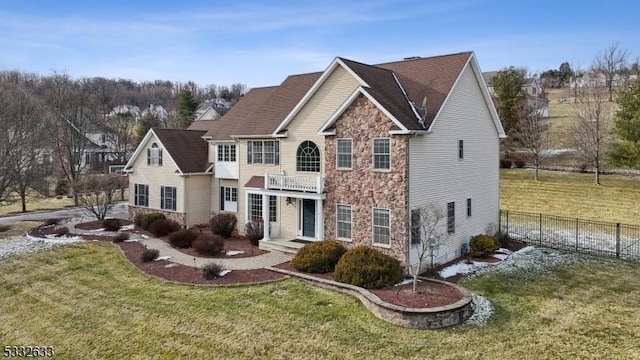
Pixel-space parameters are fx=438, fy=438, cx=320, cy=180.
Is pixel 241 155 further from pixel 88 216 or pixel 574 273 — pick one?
pixel 574 273

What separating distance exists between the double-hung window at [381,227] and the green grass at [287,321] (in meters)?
3.57

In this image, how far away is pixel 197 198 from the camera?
26531 mm

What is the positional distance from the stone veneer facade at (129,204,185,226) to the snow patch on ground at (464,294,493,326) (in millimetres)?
17685

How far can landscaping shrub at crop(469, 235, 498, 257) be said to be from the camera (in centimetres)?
1997

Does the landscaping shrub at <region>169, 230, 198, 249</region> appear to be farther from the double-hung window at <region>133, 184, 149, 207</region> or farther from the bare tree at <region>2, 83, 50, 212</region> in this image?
the bare tree at <region>2, 83, 50, 212</region>

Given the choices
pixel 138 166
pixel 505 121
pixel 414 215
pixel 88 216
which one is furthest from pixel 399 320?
pixel 505 121

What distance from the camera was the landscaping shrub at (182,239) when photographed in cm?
2138

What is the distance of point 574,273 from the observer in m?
17.7

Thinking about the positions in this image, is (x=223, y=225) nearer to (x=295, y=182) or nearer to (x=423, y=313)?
(x=295, y=182)

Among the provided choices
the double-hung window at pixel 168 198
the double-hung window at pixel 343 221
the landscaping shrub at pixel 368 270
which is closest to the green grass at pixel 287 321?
the landscaping shrub at pixel 368 270

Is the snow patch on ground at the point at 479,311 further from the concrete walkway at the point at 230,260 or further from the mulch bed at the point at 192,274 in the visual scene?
the concrete walkway at the point at 230,260

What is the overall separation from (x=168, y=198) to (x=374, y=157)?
1473cm

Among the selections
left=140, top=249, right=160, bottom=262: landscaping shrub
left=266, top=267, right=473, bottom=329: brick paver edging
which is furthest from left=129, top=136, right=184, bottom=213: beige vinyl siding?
left=266, top=267, right=473, bottom=329: brick paver edging

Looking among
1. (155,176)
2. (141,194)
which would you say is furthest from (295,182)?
(141,194)
